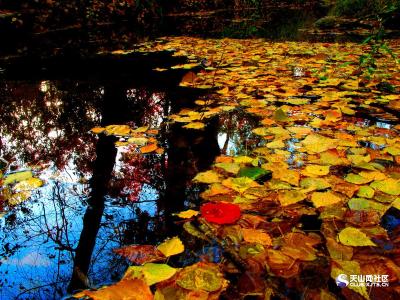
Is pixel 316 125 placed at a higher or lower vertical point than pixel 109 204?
higher

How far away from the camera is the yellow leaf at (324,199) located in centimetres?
128

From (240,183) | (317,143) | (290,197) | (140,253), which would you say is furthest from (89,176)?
(317,143)

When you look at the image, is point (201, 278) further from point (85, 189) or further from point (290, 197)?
point (85, 189)

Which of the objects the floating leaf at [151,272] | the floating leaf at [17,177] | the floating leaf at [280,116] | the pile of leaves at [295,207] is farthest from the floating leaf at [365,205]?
the floating leaf at [17,177]

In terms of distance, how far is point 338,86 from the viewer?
2.92m

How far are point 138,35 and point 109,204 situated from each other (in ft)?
19.8

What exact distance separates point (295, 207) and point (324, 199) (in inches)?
4.7

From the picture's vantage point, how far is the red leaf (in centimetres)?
123

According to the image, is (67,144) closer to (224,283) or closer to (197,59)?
(224,283)

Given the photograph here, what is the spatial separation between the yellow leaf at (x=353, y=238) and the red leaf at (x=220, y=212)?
1.20ft

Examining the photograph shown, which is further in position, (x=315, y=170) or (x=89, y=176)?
(x=89, y=176)

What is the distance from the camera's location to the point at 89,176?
1.65 m

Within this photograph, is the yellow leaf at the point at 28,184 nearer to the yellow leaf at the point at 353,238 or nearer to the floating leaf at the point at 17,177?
the floating leaf at the point at 17,177

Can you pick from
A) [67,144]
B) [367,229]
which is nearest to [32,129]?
[67,144]
